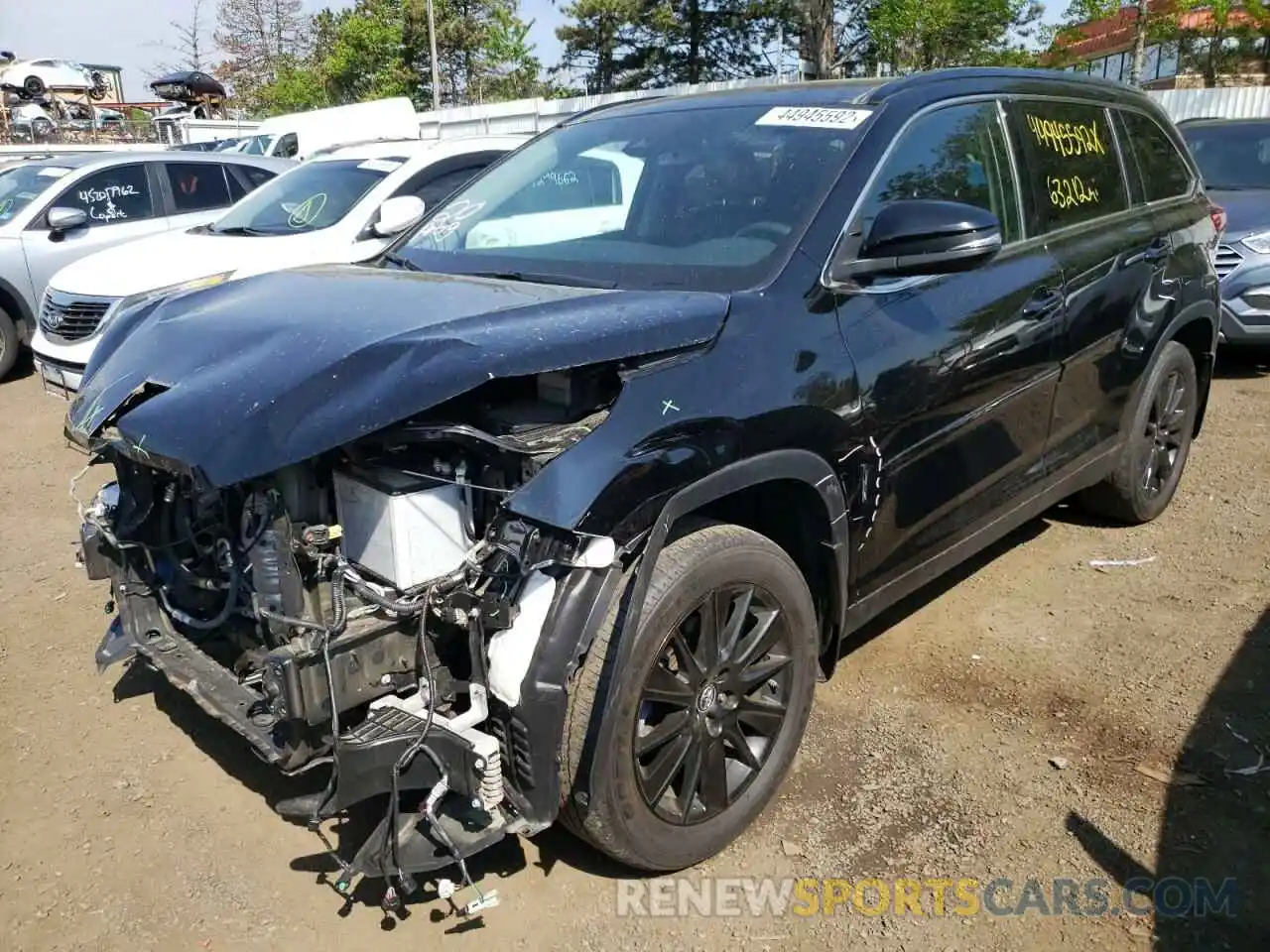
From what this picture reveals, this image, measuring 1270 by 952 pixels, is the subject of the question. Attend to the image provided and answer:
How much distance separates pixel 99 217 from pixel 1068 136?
8.31m

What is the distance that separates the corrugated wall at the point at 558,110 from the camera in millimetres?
16750

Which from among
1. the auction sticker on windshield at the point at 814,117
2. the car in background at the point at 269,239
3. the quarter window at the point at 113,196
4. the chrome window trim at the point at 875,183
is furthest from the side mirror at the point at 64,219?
the chrome window trim at the point at 875,183

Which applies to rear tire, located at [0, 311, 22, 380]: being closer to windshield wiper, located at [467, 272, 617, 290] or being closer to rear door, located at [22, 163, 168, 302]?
rear door, located at [22, 163, 168, 302]

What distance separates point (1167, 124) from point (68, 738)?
5.26 metres

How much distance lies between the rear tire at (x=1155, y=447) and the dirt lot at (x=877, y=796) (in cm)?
43

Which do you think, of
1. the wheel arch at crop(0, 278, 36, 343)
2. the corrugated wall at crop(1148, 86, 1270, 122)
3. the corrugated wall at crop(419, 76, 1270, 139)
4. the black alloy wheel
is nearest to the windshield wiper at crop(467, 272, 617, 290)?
the black alloy wheel

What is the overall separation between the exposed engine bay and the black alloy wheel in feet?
1.34

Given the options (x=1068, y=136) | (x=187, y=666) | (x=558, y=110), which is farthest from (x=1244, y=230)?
(x=558, y=110)

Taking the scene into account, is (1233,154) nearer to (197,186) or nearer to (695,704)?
(695,704)

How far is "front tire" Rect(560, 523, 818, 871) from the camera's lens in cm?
232

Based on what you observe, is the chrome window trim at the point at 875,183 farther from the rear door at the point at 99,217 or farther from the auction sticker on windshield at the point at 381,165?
the rear door at the point at 99,217

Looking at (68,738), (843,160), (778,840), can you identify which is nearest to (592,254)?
(843,160)

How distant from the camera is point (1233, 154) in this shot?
8.82 meters

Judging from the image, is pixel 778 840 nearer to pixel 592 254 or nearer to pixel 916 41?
pixel 592 254
